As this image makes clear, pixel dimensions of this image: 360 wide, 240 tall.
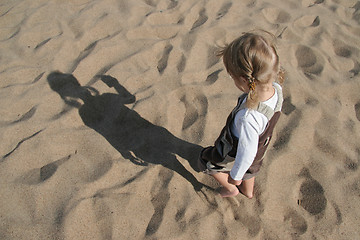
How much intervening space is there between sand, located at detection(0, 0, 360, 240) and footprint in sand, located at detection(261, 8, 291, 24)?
2cm

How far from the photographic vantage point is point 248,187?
211 cm

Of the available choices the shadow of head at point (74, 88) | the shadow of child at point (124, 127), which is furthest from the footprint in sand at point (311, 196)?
the shadow of head at point (74, 88)

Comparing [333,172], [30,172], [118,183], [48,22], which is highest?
[48,22]

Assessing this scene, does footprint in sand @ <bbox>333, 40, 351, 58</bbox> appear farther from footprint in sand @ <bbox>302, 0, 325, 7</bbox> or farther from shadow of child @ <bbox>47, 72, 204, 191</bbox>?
shadow of child @ <bbox>47, 72, 204, 191</bbox>

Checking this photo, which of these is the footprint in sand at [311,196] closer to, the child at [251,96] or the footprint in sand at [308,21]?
the child at [251,96]

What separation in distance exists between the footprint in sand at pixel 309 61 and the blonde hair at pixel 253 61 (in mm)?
1568

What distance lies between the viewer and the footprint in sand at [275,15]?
11.4ft

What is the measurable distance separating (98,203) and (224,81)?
148 cm

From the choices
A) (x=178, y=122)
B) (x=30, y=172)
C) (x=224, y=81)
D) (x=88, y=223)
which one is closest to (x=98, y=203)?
(x=88, y=223)

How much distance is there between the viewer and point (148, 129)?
2521 mm

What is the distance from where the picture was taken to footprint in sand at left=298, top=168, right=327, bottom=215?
2.11m

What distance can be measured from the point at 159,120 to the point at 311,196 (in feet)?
4.06

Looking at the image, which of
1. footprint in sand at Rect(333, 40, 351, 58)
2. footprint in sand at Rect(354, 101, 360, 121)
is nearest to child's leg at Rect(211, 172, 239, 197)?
footprint in sand at Rect(354, 101, 360, 121)

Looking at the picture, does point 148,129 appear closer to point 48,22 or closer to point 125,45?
point 125,45
